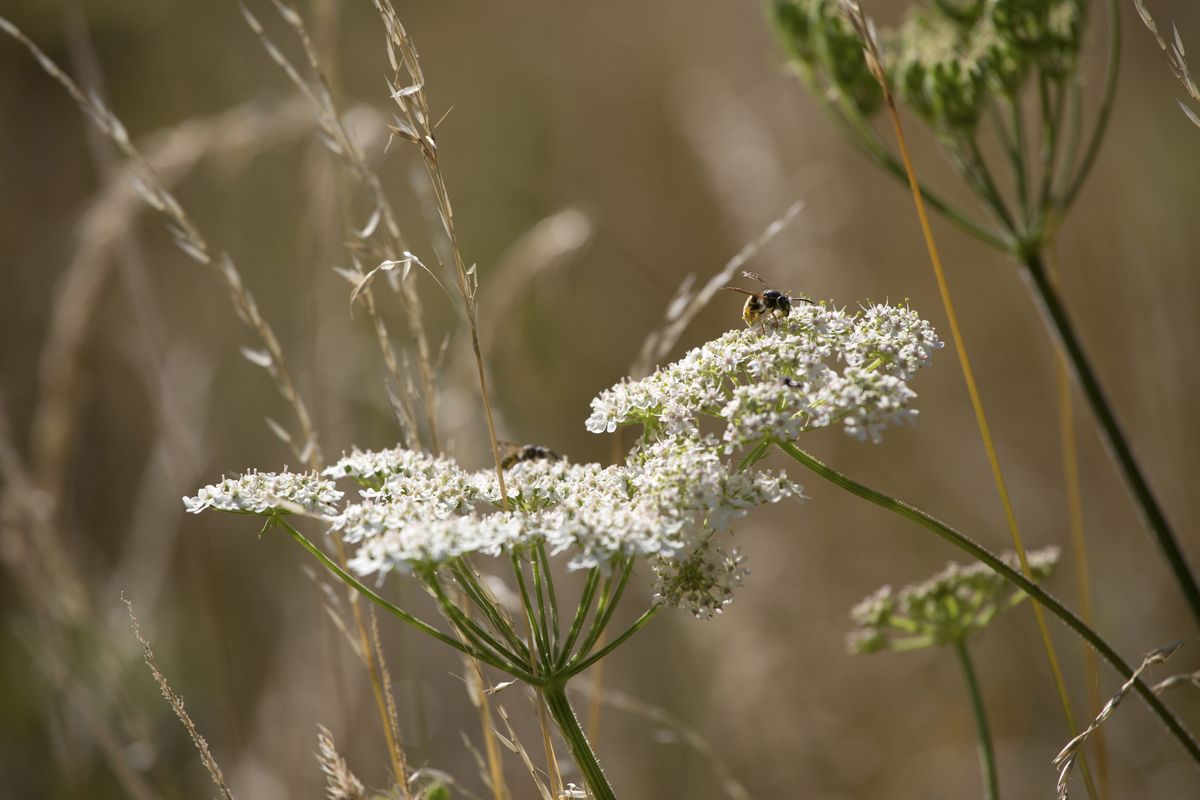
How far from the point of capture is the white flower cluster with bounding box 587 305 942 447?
2066mm

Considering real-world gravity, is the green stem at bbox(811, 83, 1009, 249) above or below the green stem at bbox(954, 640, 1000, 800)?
above

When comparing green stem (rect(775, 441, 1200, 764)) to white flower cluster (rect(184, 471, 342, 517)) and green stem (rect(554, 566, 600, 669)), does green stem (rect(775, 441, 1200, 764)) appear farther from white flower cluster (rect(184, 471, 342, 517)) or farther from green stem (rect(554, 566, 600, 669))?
white flower cluster (rect(184, 471, 342, 517))

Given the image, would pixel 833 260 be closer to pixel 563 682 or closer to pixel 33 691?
pixel 563 682

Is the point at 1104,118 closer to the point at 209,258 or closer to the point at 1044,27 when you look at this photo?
the point at 1044,27

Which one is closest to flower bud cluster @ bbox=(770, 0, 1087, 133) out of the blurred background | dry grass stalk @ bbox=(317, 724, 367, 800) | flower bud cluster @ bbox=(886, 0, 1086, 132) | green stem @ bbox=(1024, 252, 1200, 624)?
flower bud cluster @ bbox=(886, 0, 1086, 132)

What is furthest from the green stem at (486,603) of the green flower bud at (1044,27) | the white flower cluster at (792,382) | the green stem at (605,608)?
the green flower bud at (1044,27)

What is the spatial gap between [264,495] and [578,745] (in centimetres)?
88

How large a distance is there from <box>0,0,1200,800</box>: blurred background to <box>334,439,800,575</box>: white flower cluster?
87 centimetres

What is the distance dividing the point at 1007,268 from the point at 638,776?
4.31m

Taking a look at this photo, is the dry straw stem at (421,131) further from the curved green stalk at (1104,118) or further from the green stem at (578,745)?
the curved green stalk at (1104,118)

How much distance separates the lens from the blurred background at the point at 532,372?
4.35m

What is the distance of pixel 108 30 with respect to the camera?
8914mm

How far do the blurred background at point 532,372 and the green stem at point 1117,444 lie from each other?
1376mm

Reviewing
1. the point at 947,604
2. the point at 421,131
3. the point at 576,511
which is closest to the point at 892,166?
the point at 947,604
